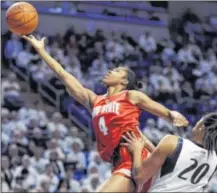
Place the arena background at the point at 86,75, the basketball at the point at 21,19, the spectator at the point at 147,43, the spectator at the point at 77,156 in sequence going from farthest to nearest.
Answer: the spectator at the point at 147,43
the spectator at the point at 77,156
the arena background at the point at 86,75
the basketball at the point at 21,19

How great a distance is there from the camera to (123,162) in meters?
6.34

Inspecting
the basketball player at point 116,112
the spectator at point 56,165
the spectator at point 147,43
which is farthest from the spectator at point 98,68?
the basketball player at point 116,112

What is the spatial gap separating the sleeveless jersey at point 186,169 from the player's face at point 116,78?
4.64ft

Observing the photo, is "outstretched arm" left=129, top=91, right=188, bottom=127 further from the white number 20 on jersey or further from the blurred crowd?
the blurred crowd

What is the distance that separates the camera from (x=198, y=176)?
5445mm

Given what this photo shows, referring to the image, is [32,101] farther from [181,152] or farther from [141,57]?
[181,152]

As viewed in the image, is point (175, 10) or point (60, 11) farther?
point (175, 10)

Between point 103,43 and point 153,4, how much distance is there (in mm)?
2597

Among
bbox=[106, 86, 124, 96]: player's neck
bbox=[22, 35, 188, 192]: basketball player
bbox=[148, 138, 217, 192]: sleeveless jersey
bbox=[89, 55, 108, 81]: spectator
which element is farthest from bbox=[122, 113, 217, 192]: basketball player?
bbox=[89, 55, 108, 81]: spectator

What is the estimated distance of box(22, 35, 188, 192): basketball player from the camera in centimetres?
621

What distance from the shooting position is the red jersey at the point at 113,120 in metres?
6.46

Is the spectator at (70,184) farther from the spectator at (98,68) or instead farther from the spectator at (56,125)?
the spectator at (98,68)

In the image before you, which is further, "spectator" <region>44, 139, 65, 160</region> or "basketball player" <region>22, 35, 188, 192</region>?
"spectator" <region>44, 139, 65, 160</region>

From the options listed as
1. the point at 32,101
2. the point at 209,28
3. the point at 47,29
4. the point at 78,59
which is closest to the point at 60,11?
the point at 47,29
